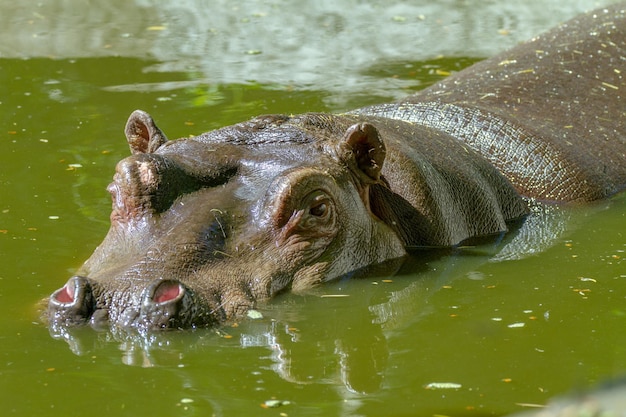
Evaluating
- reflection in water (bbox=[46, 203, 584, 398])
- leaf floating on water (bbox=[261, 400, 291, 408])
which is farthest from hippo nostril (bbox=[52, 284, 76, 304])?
leaf floating on water (bbox=[261, 400, 291, 408])

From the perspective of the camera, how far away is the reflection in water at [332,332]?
530 centimetres

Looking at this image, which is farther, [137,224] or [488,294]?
[488,294]

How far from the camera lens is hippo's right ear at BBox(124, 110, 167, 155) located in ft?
23.4

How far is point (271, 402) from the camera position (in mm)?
4859

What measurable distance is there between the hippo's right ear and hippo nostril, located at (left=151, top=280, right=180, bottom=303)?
181cm

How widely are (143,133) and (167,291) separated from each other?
213 centimetres

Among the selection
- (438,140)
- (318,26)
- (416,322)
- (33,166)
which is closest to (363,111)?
(438,140)

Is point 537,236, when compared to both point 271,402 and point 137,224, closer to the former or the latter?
point 137,224

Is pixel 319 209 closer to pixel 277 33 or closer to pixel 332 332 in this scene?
pixel 332 332

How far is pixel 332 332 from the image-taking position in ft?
19.3

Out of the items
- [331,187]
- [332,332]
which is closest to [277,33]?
[331,187]

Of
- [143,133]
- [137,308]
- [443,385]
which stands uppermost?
Answer: [143,133]

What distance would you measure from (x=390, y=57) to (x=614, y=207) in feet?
17.8

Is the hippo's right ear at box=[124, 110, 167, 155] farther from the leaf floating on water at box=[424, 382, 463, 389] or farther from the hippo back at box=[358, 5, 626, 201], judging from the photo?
the leaf floating on water at box=[424, 382, 463, 389]
